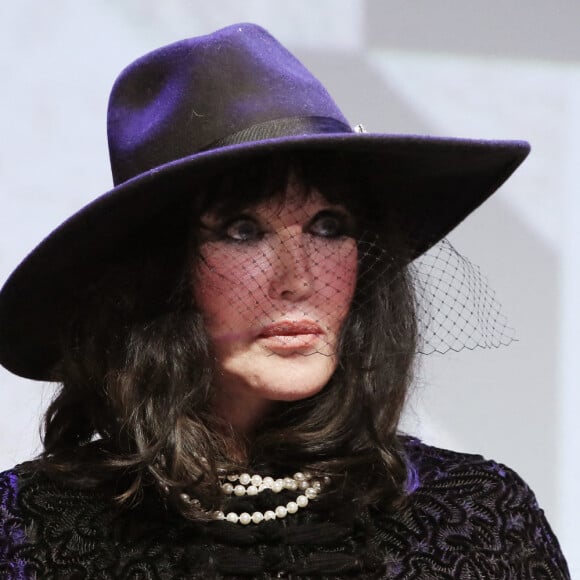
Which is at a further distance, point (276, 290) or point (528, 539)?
point (528, 539)


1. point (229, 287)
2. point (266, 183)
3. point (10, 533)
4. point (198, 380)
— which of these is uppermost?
point (266, 183)

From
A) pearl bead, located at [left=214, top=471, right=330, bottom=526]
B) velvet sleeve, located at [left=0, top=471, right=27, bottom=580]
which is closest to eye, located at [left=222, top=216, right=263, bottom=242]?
pearl bead, located at [left=214, top=471, right=330, bottom=526]

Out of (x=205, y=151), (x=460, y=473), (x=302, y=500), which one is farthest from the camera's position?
(x=460, y=473)

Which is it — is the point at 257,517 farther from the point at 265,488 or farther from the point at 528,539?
the point at 528,539

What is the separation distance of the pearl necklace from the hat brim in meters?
0.28

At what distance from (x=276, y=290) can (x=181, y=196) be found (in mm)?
143

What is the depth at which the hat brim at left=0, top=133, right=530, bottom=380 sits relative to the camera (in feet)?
3.84

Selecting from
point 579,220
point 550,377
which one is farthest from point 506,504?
point 579,220

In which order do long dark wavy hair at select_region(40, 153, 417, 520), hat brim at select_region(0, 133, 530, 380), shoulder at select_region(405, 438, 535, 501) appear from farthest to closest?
1. shoulder at select_region(405, 438, 535, 501)
2. long dark wavy hair at select_region(40, 153, 417, 520)
3. hat brim at select_region(0, 133, 530, 380)

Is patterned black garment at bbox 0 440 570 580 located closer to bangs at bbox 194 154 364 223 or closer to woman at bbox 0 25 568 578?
woman at bbox 0 25 568 578

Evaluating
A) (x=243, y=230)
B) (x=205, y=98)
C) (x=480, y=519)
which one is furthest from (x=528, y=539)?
(x=205, y=98)

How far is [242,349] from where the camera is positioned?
1.27 m

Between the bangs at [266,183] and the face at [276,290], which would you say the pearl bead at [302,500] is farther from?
the bangs at [266,183]

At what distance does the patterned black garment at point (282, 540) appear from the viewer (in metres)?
1.28
